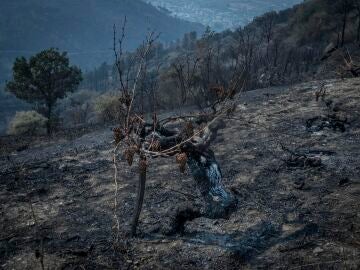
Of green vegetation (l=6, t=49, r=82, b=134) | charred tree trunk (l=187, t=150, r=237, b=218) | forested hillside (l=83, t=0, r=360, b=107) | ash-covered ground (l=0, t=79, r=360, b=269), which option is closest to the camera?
ash-covered ground (l=0, t=79, r=360, b=269)

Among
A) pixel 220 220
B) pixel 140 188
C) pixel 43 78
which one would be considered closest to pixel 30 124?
pixel 43 78

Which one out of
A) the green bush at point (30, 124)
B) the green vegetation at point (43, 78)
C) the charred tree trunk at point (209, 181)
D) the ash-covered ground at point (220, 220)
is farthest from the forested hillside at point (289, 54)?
the charred tree trunk at point (209, 181)

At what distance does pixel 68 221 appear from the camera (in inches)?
303

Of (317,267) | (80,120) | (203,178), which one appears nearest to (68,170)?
(203,178)

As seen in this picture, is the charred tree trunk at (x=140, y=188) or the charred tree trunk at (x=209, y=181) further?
the charred tree trunk at (x=209, y=181)

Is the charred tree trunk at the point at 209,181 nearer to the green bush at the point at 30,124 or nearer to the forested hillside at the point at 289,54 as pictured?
the forested hillside at the point at 289,54

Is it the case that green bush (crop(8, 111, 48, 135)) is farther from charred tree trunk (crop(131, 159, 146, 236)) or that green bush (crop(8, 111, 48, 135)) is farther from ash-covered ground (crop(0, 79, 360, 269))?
charred tree trunk (crop(131, 159, 146, 236))

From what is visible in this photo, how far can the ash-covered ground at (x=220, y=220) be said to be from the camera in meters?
5.95

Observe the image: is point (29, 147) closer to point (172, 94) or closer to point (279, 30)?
point (172, 94)

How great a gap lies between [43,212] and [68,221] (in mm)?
886

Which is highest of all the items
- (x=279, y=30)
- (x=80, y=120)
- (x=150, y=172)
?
(x=279, y=30)

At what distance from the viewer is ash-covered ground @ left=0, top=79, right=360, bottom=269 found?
595cm

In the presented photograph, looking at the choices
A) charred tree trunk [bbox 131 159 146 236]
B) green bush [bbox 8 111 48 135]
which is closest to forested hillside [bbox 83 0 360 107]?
green bush [bbox 8 111 48 135]

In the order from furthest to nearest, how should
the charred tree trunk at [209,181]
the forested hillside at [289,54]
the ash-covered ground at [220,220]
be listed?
the forested hillside at [289,54] < the charred tree trunk at [209,181] < the ash-covered ground at [220,220]
